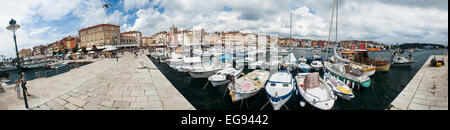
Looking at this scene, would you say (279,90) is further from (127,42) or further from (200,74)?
(127,42)

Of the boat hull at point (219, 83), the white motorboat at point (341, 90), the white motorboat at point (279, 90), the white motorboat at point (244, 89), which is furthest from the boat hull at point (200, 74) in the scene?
the white motorboat at point (341, 90)

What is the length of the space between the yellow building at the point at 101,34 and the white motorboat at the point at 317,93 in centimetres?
4840

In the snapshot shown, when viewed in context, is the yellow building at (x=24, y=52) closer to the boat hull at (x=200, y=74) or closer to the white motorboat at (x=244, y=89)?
the boat hull at (x=200, y=74)

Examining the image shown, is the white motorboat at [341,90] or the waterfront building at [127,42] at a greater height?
the waterfront building at [127,42]

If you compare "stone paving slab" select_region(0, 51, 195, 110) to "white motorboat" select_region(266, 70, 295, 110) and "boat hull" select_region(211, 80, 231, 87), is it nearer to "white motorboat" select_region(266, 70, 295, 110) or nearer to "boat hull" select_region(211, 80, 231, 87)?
"boat hull" select_region(211, 80, 231, 87)

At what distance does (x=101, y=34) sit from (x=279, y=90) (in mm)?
53761

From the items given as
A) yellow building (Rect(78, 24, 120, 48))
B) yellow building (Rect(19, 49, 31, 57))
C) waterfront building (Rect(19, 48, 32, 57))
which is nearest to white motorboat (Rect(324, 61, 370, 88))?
yellow building (Rect(78, 24, 120, 48))

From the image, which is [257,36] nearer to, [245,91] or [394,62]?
[394,62]

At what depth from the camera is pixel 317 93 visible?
786 cm

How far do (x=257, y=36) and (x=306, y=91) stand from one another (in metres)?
93.8

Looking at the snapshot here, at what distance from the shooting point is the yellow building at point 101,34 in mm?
42375
